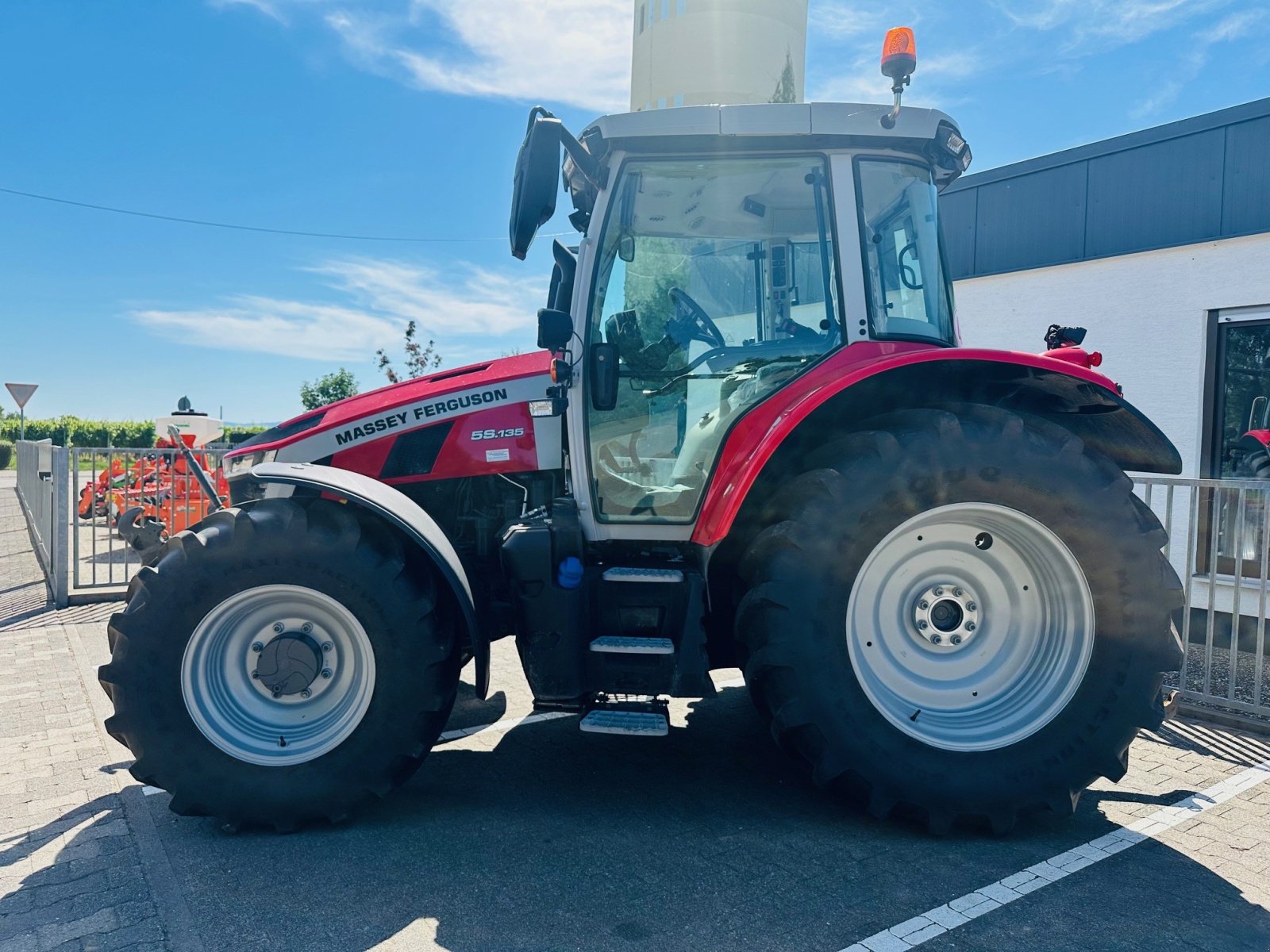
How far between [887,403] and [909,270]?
0.61m

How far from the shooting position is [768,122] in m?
3.38

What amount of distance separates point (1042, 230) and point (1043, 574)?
22.4ft

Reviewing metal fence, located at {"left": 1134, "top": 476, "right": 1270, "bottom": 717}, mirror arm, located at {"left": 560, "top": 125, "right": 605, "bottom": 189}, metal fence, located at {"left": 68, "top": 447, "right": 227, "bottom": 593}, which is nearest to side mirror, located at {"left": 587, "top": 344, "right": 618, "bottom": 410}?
mirror arm, located at {"left": 560, "top": 125, "right": 605, "bottom": 189}

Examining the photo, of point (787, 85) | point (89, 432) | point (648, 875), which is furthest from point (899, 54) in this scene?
point (89, 432)

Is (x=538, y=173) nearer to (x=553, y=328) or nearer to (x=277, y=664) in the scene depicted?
(x=553, y=328)

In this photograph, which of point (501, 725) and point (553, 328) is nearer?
point (553, 328)

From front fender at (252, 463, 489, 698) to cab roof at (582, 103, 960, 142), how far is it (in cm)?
166

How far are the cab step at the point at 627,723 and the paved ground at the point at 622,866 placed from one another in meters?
0.38

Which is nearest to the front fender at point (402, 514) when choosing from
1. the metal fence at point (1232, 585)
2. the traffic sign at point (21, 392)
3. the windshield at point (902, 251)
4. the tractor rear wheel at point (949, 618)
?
the tractor rear wheel at point (949, 618)

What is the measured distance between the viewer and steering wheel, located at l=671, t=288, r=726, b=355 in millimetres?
3568

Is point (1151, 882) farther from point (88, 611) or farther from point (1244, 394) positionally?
point (88, 611)

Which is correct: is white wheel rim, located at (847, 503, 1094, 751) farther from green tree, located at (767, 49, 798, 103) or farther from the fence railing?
green tree, located at (767, 49, 798, 103)

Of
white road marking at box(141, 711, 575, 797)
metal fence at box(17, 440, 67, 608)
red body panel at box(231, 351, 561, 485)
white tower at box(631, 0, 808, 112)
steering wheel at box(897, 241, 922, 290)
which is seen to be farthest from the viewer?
white tower at box(631, 0, 808, 112)

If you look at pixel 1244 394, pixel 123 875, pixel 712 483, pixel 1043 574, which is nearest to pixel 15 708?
pixel 123 875
